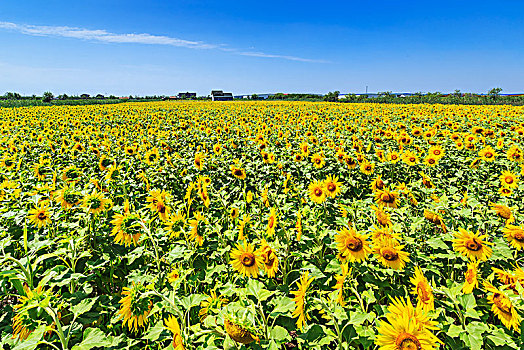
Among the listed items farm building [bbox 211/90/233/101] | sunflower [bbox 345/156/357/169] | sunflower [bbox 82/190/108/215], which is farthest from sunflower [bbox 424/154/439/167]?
farm building [bbox 211/90/233/101]

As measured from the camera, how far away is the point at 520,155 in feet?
15.2

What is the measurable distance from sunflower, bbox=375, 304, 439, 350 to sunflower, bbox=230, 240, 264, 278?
2.96ft

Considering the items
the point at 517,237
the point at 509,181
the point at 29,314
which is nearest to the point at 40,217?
the point at 29,314

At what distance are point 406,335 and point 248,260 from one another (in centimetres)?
104

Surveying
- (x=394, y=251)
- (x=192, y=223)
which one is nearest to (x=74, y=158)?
(x=192, y=223)

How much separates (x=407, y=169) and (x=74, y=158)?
22.0 feet

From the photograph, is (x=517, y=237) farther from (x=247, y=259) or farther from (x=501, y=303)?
(x=247, y=259)

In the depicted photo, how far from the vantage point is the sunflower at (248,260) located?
1.95m

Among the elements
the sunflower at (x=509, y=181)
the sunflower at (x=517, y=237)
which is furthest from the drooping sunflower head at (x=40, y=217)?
the sunflower at (x=509, y=181)

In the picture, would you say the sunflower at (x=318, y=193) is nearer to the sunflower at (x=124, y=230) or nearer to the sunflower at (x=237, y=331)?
the sunflower at (x=124, y=230)

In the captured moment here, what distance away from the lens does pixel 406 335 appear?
3.91 ft

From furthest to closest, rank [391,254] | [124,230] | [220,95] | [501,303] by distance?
[220,95], [124,230], [391,254], [501,303]

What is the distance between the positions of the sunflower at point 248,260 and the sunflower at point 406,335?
90 cm

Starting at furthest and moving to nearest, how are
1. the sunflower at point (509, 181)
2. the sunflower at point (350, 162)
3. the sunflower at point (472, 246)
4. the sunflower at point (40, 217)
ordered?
the sunflower at point (350, 162) < the sunflower at point (509, 181) < the sunflower at point (40, 217) < the sunflower at point (472, 246)
